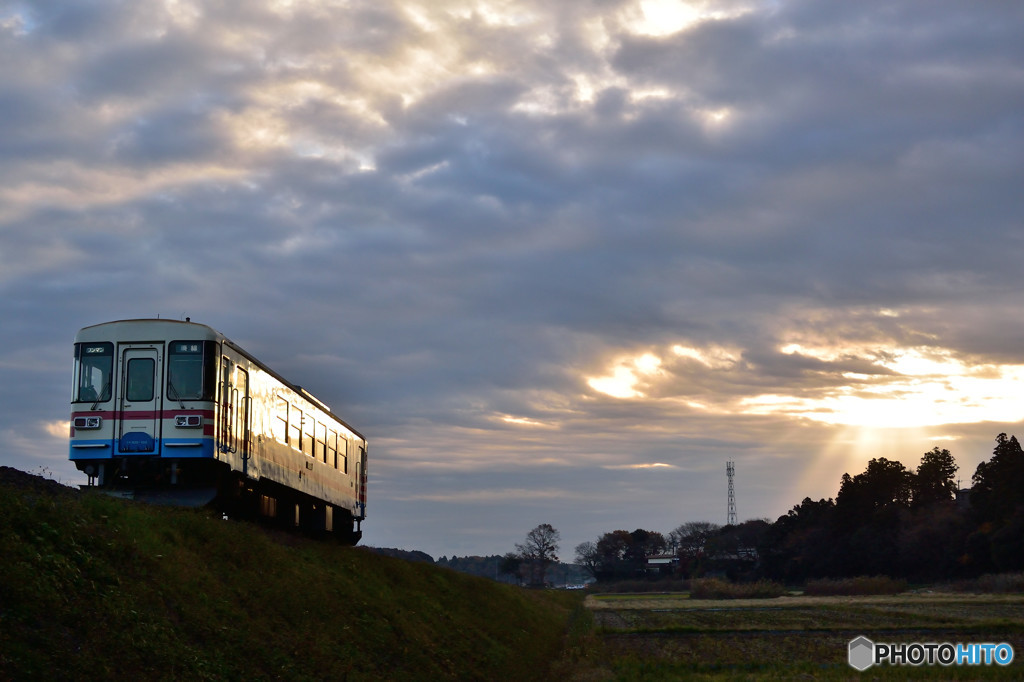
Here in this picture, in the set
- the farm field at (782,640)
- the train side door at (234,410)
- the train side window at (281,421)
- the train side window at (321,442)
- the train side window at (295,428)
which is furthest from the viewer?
the train side window at (321,442)

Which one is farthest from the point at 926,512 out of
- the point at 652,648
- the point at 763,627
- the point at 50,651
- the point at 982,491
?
the point at 50,651

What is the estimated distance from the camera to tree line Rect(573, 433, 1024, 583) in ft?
264

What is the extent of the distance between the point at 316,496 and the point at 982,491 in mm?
76460

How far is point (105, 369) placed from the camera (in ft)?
63.9

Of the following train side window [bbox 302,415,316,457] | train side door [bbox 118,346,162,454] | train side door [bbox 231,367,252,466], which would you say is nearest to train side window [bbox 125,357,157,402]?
train side door [bbox 118,346,162,454]

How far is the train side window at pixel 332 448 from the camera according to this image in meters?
29.0

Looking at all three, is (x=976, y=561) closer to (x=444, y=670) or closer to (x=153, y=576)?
(x=444, y=670)

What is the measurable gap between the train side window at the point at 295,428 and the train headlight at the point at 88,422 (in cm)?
595

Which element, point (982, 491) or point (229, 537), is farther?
point (982, 491)

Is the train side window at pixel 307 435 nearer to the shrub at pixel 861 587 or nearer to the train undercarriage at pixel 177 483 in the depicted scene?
the train undercarriage at pixel 177 483

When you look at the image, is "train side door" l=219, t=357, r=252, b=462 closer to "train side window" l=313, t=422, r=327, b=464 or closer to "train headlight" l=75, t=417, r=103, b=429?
"train headlight" l=75, t=417, r=103, b=429

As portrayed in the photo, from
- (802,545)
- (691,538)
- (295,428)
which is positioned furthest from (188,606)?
(691,538)

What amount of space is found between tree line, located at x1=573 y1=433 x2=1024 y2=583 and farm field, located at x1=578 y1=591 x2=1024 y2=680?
115 ft

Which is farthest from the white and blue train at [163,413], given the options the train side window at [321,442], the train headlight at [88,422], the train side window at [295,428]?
the train side window at [321,442]
